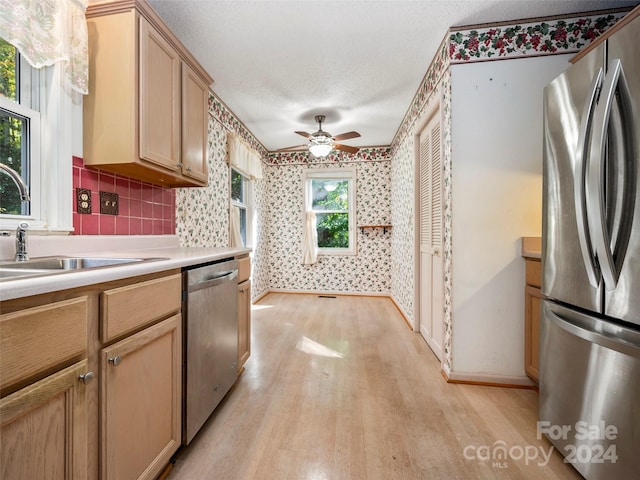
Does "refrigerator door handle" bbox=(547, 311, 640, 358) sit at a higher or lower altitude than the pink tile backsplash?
lower

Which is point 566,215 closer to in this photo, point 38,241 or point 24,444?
point 24,444

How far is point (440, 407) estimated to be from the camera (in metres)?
1.74

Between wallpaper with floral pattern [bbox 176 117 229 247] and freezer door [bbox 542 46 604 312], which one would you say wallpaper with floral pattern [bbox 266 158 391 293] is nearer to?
wallpaper with floral pattern [bbox 176 117 229 247]

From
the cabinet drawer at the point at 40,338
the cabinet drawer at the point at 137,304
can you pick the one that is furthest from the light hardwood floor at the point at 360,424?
the cabinet drawer at the point at 40,338

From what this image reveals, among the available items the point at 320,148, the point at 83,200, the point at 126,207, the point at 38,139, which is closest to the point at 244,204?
the point at 320,148

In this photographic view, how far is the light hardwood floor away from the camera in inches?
50.4

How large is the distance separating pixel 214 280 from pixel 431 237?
2.05 metres

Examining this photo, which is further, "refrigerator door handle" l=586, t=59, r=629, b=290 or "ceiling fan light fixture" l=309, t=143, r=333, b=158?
"ceiling fan light fixture" l=309, t=143, r=333, b=158

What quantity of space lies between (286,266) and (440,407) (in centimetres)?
368

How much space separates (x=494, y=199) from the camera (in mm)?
2043

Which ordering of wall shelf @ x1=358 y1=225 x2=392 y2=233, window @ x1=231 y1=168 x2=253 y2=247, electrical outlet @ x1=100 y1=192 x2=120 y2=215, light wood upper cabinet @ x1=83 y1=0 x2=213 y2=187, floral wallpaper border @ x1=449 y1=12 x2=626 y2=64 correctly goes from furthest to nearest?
wall shelf @ x1=358 y1=225 x2=392 y2=233 → window @ x1=231 y1=168 x2=253 y2=247 → floral wallpaper border @ x1=449 y1=12 x2=626 y2=64 → electrical outlet @ x1=100 y1=192 x2=120 y2=215 → light wood upper cabinet @ x1=83 y1=0 x2=213 y2=187

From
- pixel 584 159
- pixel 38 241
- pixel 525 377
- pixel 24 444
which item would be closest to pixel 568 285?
pixel 584 159

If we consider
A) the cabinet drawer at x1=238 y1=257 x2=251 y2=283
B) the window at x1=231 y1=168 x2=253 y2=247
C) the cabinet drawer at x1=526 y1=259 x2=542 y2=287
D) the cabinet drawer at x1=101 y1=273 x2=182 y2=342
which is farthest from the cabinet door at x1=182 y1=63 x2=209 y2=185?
the cabinet drawer at x1=526 y1=259 x2=542 y2=287

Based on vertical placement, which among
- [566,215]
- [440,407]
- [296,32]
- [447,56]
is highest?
[296,32]
